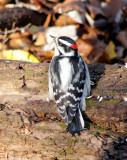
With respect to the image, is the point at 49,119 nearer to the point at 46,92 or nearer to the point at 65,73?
the point at 46,92

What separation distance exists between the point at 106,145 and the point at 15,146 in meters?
1.21

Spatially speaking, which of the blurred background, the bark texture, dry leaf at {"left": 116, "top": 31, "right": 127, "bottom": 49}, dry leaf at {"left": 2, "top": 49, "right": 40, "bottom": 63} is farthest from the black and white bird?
dry leaf at {"left": 116, "top": 31, "right": 127, "bottom": 49}

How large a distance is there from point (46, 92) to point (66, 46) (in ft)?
2.77

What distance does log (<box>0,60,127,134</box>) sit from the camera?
3680 millimetres

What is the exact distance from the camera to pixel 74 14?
23.1ft

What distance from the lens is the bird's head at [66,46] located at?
419 centimetres

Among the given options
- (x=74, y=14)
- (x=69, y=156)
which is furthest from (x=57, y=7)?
(x=69, y=156)

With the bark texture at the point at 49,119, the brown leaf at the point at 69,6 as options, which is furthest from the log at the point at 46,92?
the brown leaf at the point at 69,6

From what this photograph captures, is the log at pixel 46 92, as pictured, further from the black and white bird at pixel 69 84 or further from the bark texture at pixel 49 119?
the black and white bird at pixel 69 84

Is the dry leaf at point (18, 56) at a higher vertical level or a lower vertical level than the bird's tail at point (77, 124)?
higher

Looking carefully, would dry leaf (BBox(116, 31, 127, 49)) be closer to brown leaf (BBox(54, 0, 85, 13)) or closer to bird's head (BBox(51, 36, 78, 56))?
brown leaf (BBox(54, 0, 85, 13))

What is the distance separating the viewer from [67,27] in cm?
684

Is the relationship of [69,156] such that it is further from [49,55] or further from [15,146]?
[49,55]

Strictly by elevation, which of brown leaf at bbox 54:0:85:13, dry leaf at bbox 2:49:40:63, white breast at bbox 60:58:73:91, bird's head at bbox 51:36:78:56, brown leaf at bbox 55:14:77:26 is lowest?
dry leaf at bbox 2:49:40:63
